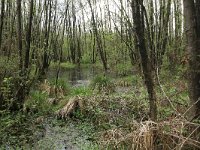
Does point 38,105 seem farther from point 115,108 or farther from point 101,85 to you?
point 101,85

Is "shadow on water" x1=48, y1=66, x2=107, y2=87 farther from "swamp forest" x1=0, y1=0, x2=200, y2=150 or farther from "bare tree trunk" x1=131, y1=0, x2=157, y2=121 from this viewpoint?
"bare tree trunk" x1=131, y1=0, x2=157, y2=121

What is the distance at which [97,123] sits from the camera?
1010 cm

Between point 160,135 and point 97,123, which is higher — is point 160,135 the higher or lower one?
the higher one

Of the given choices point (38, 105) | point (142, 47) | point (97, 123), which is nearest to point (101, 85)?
point (38, 105)

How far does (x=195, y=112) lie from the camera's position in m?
6.21

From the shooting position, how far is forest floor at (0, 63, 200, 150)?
5984 mm

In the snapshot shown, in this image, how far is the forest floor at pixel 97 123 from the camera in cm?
598

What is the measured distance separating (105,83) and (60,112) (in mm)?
4266

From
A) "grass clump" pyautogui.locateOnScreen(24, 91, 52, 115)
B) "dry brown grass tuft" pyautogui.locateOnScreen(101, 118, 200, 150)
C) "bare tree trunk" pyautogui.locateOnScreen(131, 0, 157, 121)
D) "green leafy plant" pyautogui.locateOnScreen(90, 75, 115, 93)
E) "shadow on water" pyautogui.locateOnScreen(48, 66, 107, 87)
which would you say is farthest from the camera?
"shadow on water" pyautogui.locateOnScreen(48, 66, 107, 87)

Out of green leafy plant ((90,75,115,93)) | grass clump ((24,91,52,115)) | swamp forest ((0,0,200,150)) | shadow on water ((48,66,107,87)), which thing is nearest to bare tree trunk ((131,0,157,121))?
swamp forest ((0,0,200,150))

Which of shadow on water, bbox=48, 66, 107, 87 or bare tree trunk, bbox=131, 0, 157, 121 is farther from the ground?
bare tree trunk, bbox=131, 0, 157, 121

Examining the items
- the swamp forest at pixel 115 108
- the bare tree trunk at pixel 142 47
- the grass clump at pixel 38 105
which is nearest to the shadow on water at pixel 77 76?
the swamp forest at pixel 115 108

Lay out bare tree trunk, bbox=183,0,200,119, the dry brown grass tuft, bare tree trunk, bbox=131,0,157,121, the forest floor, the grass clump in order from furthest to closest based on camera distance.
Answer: the grass clump → bare tree trunk, bbox=131,0,157,121 → bare tree trunk, bbox=183,0,200,119 → the forest floor → the dry brown grass tuft

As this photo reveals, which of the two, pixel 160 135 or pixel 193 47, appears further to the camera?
pixel 193 47
